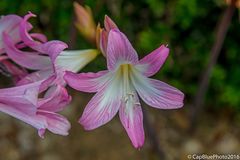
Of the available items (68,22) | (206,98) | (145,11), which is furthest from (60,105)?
(206,98)

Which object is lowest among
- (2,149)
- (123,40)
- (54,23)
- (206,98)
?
(2,149)

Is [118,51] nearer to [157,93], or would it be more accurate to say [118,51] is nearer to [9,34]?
[157,93]

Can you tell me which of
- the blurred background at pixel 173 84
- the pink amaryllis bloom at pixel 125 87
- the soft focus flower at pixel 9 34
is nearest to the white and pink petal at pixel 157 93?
the pink amaryllis bloom at pixel 125 87

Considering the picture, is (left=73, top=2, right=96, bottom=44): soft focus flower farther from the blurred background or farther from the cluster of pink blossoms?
the blurred background

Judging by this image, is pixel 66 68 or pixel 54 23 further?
pixel 54 23

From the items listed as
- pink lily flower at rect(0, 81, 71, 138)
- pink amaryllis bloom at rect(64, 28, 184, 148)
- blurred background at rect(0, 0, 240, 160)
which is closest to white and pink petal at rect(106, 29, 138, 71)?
pink amaryllis bloom at rect(64, 28, 184, 148)

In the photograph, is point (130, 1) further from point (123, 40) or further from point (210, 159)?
point (123, 40)
